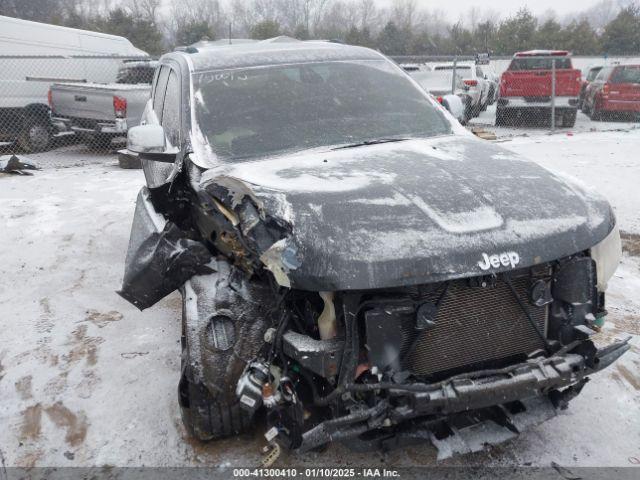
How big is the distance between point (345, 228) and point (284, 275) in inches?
13.0

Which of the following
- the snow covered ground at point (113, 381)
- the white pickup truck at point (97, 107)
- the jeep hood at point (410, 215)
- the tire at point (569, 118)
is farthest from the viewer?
the tire at point (569, 118)

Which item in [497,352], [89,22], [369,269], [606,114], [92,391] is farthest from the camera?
[89,22]

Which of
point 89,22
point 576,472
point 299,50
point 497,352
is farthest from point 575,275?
point 89,22

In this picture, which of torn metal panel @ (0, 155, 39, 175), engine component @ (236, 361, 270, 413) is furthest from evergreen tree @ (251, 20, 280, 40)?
engine component @ (236, 361, 270, 413)

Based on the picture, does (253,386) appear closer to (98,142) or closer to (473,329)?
(473,329)

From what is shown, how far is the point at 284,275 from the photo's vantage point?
7.44 feet

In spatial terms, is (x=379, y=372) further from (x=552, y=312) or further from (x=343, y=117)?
(x=343, y=117)

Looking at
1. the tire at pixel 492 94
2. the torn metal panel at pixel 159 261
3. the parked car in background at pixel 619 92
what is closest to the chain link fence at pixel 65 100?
the torn metal panel at pixel 159 261

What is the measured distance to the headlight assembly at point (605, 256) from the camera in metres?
2.72

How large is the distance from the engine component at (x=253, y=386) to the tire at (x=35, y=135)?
10805mm

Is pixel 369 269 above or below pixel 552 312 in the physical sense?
above

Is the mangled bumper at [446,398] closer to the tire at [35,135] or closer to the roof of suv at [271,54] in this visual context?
the roof of suv at [271,54]

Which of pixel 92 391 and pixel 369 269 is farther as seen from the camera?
pixel 92 391

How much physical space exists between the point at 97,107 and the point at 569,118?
10981mm
